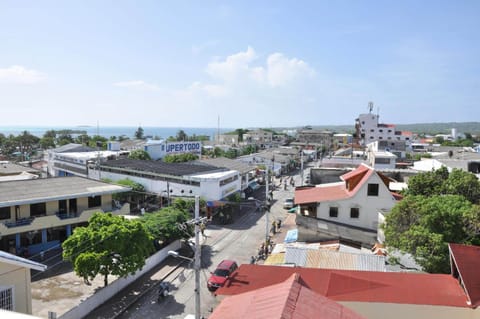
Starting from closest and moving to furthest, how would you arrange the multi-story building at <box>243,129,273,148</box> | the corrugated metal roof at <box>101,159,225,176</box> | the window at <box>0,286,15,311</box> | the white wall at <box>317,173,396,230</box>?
the window at <box>0,286,15,311</box> → the white wall at <box>317,173,396,230</box> → the corrugated metal roof at <box>101,159,225,176</box> → the multi-story building at <box>243,129,273,148</box>

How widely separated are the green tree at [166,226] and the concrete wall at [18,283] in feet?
40.1

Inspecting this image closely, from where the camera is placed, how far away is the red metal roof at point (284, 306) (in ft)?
24.2

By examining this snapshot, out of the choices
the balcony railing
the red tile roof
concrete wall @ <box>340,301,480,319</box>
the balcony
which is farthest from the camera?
the balcony railing

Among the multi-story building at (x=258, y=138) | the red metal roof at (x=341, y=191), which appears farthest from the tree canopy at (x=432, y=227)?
the multi-story building at (x=258, y=138)

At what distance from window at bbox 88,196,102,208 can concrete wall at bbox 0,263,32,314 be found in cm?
1744

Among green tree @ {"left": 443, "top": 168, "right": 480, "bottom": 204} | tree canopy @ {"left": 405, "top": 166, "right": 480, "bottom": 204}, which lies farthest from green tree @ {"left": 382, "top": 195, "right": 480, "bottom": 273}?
tree canopy @ {"left": 405, "top": 166, "right": 480, "bottom": 204}

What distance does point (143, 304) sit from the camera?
18766 millimetres

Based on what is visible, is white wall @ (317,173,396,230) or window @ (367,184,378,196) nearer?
white wall @ (317,173,396,230)

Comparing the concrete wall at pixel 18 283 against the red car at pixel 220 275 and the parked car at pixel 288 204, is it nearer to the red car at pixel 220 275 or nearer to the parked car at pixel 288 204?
the red car at pixel 220 275

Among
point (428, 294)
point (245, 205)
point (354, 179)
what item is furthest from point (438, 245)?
point (245, 205)

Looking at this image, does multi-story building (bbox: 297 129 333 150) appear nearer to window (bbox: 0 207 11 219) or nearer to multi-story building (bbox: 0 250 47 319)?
window (bbox: 0 207 11 219)

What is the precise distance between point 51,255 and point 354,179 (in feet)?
74.6

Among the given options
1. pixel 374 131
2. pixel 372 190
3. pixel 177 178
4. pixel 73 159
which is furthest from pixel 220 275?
pixel 374 131

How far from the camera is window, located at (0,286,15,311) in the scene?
414 inches
